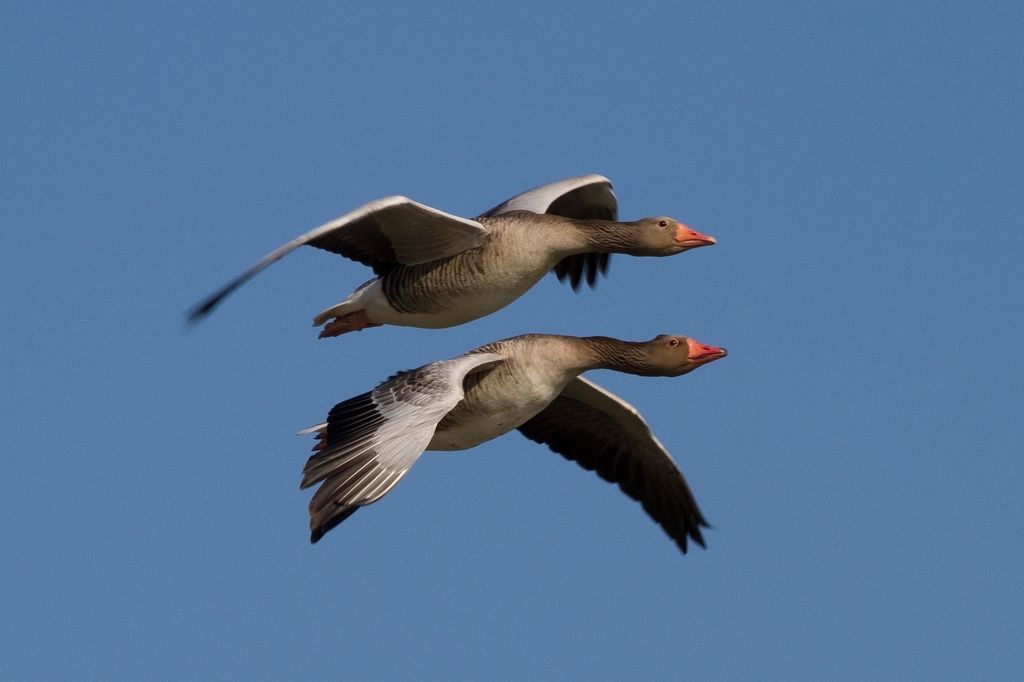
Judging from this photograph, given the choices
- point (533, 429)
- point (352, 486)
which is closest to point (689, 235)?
point (533, 429)

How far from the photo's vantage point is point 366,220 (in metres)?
15.4

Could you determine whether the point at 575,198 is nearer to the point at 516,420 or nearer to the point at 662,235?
the point at 662,235

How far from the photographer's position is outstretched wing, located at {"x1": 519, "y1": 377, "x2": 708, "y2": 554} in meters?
16.9

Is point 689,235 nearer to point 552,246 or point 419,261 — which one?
point 552,246

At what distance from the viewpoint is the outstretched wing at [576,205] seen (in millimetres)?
17625

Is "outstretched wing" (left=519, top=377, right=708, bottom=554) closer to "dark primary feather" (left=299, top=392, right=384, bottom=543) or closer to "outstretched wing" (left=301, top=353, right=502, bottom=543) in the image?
"outstretched wing" (left=301, top=353, right=502, bottom=543)

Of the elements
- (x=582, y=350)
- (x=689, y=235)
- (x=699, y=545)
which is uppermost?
(x=689, y=235)

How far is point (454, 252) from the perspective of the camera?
15539mm

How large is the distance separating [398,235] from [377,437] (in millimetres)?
2368

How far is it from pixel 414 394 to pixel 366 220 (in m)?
1.90

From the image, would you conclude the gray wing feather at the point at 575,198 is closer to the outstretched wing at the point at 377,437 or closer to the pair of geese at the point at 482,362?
the pair of geese at the point at 482,362

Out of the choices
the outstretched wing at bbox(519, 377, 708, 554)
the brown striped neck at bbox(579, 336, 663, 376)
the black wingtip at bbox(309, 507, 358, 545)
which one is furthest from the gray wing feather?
the black wingtip at bbox(309, 507, 358, 545)

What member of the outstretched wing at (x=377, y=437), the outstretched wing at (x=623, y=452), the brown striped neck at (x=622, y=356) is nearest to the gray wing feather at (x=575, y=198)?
the outstretched wing at (x=623, y=452)

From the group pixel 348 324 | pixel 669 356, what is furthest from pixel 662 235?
pixel 348 324
